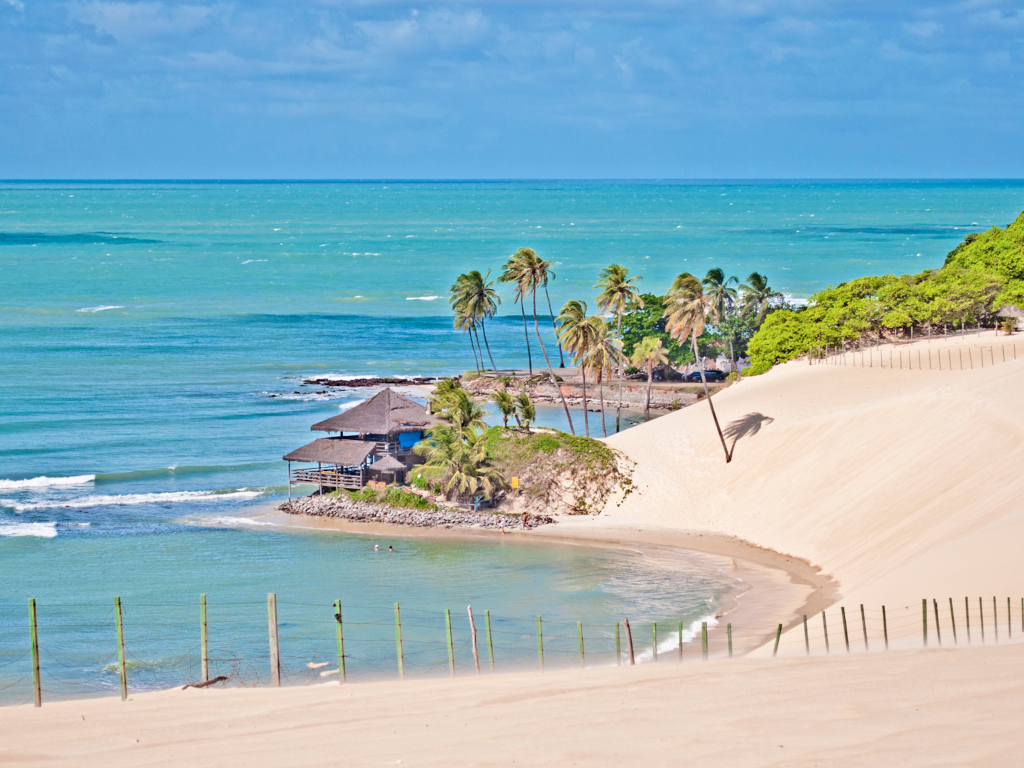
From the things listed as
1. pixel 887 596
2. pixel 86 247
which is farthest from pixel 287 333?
pixel 86 247

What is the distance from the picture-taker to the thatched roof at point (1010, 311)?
5841cm

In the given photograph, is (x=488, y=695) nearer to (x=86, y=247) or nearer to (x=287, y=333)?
(x=287, y=333)

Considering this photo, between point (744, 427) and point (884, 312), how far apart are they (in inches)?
652

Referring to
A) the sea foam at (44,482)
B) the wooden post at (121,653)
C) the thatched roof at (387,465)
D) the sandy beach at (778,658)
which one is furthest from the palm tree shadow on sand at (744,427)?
the sea foam at (44,482)

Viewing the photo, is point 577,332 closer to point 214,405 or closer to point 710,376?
point 710,376

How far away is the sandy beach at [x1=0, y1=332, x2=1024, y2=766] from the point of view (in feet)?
45.5

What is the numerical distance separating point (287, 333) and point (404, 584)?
224 feet

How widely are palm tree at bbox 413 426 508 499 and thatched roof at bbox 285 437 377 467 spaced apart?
3137mm

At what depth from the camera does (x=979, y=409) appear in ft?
124

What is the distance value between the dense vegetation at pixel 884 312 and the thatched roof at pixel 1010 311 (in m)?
0.38

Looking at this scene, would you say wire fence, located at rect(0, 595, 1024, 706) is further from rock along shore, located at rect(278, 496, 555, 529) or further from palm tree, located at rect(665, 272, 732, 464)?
palm tree, located at rect(665, 272, 732, 464)

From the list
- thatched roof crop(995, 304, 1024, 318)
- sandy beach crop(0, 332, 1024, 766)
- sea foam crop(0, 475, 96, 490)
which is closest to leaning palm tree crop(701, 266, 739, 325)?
thatched roof crop(995, 304, 1024, 318)

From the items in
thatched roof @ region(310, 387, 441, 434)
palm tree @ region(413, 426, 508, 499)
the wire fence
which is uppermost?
thatched roof @ region(310, 387, 441, 434)

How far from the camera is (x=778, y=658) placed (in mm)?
20172
